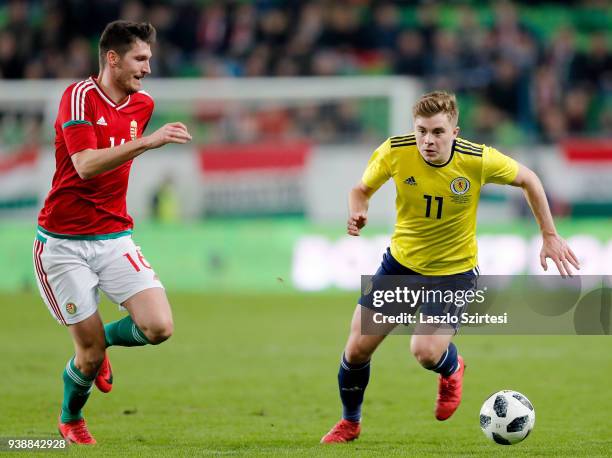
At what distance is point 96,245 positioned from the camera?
684 centimetres

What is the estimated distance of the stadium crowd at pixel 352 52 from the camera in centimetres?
1917

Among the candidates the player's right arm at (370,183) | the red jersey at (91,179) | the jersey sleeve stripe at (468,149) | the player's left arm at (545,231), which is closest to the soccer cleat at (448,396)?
the player's left arm at (545,231)

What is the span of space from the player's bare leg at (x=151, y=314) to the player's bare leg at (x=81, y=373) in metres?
0.23

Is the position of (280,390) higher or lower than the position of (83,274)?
lower

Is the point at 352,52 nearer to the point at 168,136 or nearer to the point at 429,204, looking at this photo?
the point at 429,204

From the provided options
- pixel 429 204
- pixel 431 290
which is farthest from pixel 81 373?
pixel 429 204

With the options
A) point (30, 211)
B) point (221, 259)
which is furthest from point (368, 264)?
point (30, 211)

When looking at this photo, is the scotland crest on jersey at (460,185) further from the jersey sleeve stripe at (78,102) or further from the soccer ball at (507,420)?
the jersey sleeve stripe at (78,102)

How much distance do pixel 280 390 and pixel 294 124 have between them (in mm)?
9329

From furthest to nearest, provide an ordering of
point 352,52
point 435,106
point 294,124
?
point 352,52 → point 294,124 → point 435,106

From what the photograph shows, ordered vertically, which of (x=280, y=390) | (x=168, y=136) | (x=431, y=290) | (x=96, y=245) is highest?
(x=168, y=136)

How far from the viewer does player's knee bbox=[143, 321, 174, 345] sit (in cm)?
669

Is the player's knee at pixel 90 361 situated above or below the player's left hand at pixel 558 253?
below

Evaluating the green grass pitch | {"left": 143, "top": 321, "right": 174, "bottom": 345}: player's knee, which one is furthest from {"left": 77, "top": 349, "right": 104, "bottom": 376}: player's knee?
the green grass pitch
